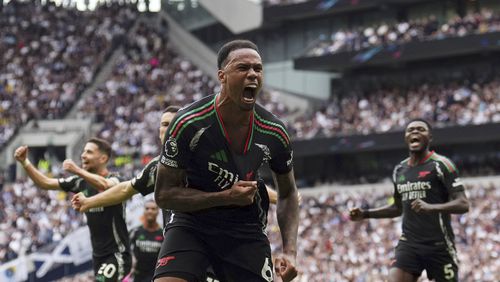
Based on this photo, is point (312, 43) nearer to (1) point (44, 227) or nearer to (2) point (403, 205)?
(1) point (44, 227)

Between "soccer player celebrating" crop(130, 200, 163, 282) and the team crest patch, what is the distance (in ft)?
24.2

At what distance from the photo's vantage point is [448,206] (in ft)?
38.5

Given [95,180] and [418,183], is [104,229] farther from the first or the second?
[418,183]

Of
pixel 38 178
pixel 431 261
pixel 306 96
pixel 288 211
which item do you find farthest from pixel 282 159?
pixel 306 96

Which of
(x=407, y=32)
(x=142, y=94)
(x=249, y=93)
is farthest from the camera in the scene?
(x=142, y=94)

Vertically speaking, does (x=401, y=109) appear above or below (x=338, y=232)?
above

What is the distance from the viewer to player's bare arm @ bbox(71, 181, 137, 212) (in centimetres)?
925

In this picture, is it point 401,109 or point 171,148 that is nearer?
point 171,148

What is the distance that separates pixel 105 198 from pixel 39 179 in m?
3.39

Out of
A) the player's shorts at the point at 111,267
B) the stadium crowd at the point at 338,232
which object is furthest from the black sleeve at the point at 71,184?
the stadium crowd at the point at 338,232

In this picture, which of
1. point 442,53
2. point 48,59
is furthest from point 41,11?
point 442,53

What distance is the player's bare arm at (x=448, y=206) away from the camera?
11547mm

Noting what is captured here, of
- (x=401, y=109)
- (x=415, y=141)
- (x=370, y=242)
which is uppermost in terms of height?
(x=401, y=109)

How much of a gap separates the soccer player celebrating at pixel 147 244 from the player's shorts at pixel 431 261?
3735 mm
